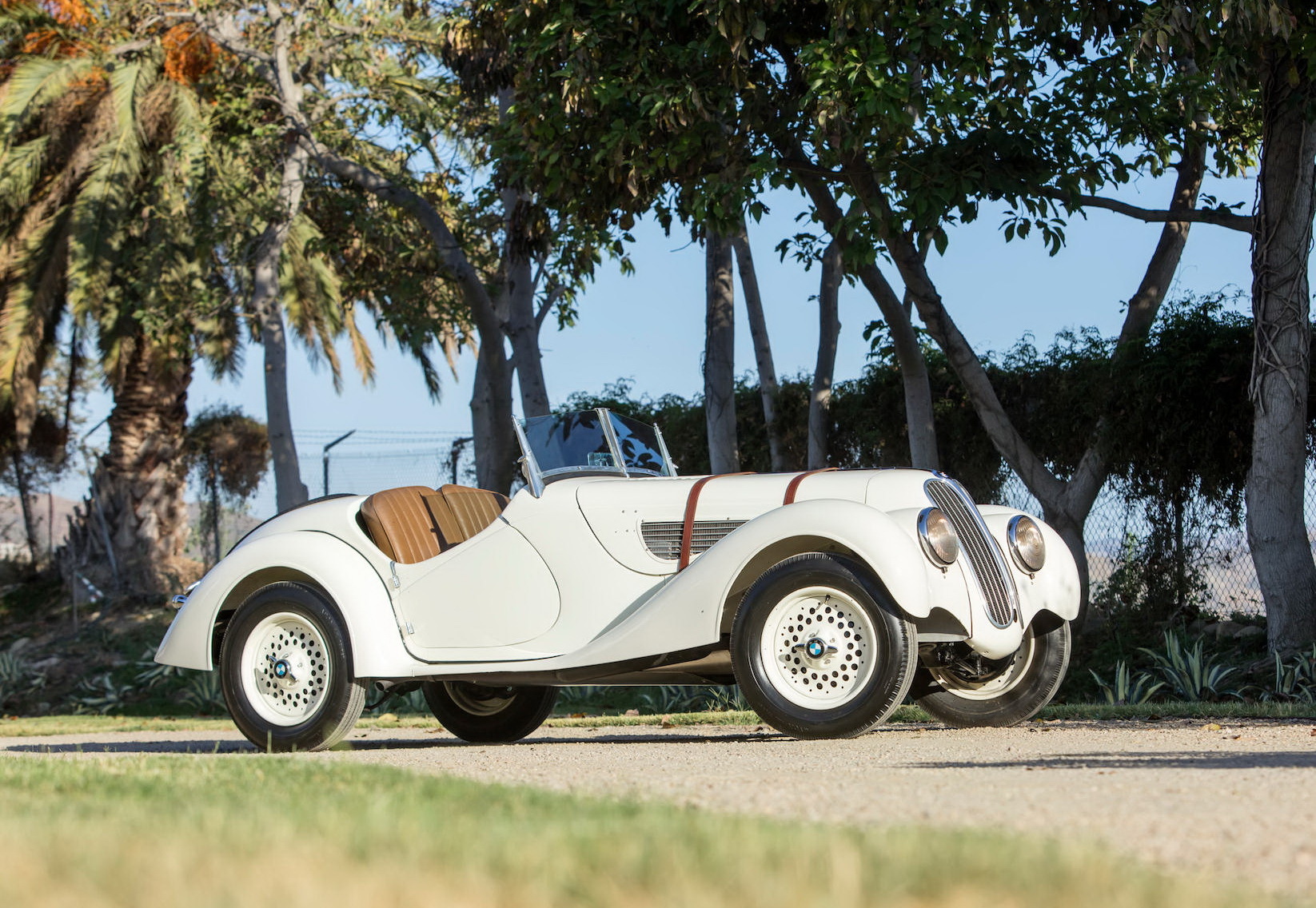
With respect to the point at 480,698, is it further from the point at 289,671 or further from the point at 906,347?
the point at 906,347

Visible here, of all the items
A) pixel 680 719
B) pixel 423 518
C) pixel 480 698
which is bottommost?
pixel 680 719

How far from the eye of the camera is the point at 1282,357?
31.4ft

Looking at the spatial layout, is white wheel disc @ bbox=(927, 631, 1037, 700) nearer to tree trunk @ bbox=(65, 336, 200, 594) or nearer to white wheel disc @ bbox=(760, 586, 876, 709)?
white wheel disc @ bbox=(760, 586, 876, 709)

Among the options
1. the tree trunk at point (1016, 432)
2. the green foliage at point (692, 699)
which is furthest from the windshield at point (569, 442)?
the tree trunk at point (1016, 432)

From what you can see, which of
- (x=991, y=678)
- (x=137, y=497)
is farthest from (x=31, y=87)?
(x=991, y=678)

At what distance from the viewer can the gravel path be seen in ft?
10.5

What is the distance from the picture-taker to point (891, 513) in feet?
20.2

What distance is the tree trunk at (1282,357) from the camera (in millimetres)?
9445

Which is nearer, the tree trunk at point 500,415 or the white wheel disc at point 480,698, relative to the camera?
the white wheel disc at point 480,698

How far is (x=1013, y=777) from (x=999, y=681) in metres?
2.69

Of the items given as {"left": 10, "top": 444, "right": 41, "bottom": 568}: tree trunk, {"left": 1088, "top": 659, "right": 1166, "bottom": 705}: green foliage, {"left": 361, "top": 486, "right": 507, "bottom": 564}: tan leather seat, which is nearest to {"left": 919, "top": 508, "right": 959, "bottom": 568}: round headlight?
{"left": 361, "top": 486, "right": 507, "bottom": 564}: tan leather seat

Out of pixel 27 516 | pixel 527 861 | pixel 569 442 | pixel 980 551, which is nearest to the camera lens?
pixel 527 861

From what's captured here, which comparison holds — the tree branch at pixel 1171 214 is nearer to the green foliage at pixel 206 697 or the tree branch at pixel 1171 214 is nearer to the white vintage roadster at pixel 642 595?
the white vintage roadster at pixel 642 595

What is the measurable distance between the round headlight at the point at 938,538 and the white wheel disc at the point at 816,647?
41cm
